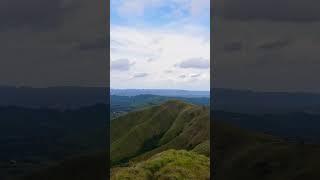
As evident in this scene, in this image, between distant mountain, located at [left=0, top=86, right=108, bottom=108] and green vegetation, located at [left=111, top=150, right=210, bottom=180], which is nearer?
distant mountain, located at [left=0, top=86, right=108, bottom=108]

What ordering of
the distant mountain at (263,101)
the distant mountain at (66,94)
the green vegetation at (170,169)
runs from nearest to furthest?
1. the distant mountain at (66,94)
2. the distant mountain at (263,101)
3. the green vegetation at (170,169)

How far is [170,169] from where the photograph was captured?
11650cm

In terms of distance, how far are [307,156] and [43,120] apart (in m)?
47.6

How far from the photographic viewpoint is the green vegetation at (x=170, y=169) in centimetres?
11250

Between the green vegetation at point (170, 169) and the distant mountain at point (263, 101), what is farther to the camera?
the green vegetation at point (170, 169)

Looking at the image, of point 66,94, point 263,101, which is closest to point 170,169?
point 263,101

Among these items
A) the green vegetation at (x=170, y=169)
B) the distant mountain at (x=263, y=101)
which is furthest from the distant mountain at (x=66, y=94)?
the green vegetation at (x=170, y=169)

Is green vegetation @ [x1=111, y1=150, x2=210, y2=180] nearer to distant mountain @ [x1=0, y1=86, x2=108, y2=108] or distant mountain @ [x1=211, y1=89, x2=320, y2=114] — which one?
distant mountain @ [x1=0, y1=86, x2=108, y2=108]

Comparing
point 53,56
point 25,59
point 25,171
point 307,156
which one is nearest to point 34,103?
point 25,171

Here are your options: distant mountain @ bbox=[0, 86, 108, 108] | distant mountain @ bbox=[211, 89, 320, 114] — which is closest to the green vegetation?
distant mountain @ bbox=[0, 86, 108, 108]

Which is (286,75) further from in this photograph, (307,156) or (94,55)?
(307,156)

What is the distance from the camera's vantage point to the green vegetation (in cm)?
11250

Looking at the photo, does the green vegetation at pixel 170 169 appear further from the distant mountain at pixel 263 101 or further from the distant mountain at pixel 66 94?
the distant mountain at pixel 263 101

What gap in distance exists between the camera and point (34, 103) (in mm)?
78062
